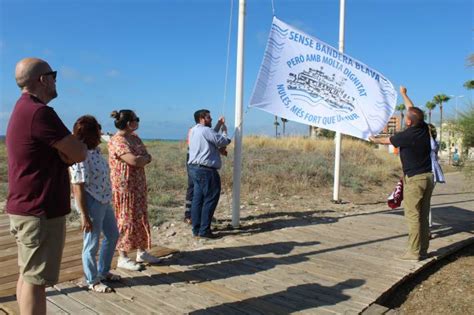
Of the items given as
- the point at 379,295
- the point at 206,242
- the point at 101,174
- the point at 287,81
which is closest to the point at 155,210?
the point at 206,242

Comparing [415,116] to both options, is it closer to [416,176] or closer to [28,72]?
[416,176]

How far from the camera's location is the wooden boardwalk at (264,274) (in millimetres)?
3990

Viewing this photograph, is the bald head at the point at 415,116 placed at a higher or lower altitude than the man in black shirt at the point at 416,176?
higher

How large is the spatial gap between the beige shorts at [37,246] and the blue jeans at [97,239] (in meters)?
1.03

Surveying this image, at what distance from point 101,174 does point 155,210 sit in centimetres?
424

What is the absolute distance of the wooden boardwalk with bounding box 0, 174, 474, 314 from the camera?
13.1 ft

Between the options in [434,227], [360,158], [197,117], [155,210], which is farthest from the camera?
[360,158]

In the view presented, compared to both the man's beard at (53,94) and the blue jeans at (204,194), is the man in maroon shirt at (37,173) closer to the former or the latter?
the man's beard at (53,94)

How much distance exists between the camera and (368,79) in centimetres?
687

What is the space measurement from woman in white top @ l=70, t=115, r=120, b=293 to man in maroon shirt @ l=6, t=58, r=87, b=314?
87 cm

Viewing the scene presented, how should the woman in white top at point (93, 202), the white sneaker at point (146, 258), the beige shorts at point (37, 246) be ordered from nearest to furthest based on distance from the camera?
the beige shorts at point (37, 246) → the woman in white top at point (93, 202) → the white sneaker at point (146, 258)

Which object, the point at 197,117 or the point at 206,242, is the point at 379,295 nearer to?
the point at 206,242

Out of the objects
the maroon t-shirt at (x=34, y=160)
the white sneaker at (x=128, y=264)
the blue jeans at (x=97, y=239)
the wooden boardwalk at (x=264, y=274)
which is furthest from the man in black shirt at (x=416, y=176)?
the maroon t-shirt at (x=34, y=160)

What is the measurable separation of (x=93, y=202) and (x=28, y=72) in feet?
4.92
